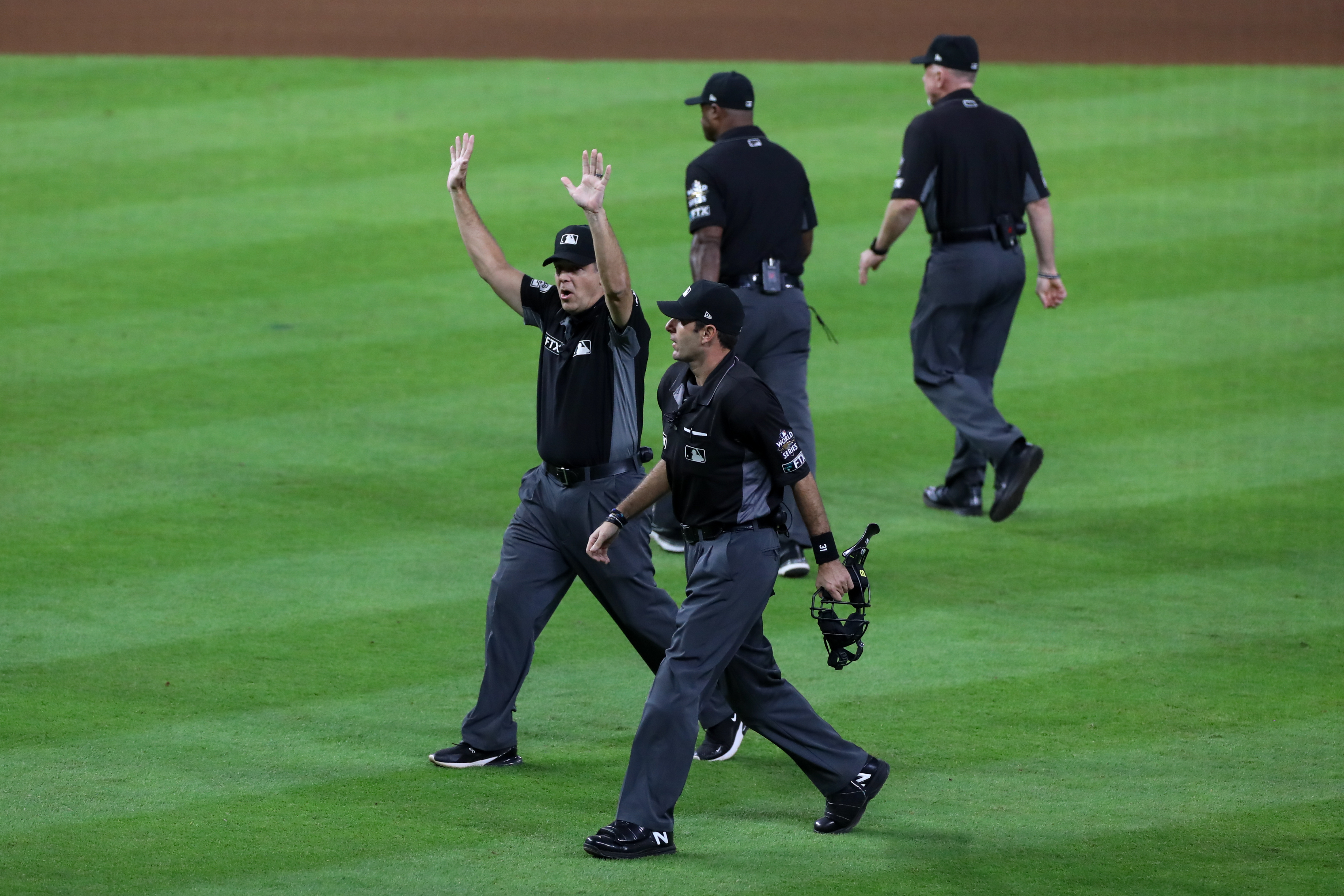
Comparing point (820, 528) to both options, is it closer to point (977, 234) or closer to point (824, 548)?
point (824, 548)

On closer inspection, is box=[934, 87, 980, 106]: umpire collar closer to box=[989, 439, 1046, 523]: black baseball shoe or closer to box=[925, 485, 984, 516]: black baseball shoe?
box=[989, 439, 1046, 523]: black baseball shoe

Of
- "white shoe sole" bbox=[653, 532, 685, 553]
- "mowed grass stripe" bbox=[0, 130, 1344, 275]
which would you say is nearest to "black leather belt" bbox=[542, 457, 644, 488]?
"white shoe sole" bbox=[653, 532, 685, 553]

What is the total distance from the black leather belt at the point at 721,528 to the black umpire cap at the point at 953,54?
4.59 m

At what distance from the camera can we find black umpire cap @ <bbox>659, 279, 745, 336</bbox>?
6.13 m

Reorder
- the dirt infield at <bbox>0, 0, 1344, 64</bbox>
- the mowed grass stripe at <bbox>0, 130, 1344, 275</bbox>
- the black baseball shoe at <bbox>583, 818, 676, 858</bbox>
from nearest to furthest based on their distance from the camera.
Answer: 1. the black baseball shoe at <bbox>583, 818, 676, 858</bbox>
2. the mowed grass stripe at <bbox>0, 130, 1344, 275</bbox>
3. the dirt infield at <bbox>0, 0, 1344, 64</bbox>

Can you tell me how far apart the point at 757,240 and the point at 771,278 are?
0.21 metres

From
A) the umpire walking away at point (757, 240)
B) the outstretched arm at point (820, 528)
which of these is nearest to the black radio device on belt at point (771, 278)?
the umpire walking away at point (757, 240)

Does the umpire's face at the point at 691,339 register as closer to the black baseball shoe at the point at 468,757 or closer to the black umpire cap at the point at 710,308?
the black umpire cap at the point at 710,308

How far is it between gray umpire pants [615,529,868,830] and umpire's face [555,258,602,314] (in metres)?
1.07

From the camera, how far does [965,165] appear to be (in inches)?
389

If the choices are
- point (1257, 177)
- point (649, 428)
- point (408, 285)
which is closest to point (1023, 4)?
point (1257, 177)

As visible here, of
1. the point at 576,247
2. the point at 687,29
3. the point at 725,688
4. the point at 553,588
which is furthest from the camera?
the point at 687,29

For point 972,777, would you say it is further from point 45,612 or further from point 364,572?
point 45,612

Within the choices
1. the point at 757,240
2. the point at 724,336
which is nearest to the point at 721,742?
the point at 724,336
